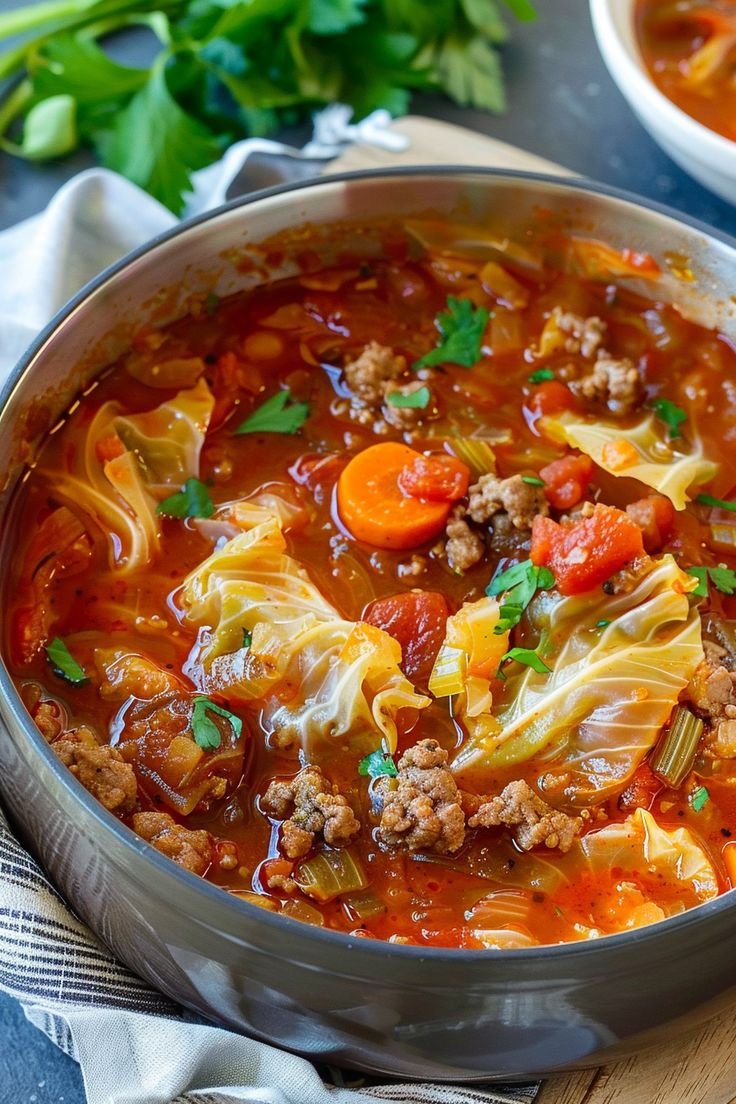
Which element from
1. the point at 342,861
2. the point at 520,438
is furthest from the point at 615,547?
the point at 342,861

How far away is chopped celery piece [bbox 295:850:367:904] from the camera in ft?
10.4

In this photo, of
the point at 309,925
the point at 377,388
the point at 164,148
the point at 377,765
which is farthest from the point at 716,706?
the point at 164,148

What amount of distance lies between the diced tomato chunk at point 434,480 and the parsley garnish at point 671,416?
2.34ft

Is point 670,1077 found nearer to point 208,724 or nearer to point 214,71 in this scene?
point 208,724

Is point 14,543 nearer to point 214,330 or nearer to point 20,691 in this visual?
point 20,691

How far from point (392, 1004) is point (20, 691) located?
134cm

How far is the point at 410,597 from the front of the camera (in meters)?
3.65

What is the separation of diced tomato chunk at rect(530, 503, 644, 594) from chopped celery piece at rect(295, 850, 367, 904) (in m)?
0.98

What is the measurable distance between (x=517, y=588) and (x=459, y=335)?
1.05m

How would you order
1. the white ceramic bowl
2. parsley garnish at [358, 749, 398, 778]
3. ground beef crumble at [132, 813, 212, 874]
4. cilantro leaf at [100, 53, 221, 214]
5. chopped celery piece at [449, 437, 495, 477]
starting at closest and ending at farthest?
1. ground beef crumble at [132, 813, 212, 874]
2. parsley garnish at [358, 749, 398, 778]
3. chopped celery piece at [449, 437, 495, 477]
4. the white ceramic bowl
5. cilantro leaf at [100, 53, 221, 214]

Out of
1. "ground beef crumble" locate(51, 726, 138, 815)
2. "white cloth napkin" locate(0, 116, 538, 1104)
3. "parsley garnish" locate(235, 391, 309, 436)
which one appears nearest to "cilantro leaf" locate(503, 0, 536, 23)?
"parsley garnish" locate(235, 391, 309, 436)

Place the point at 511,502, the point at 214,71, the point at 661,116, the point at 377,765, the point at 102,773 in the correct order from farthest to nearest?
the point at 214,71
the point at 661,116
the point at 511,502
the point at 377,765
the point at 102,773

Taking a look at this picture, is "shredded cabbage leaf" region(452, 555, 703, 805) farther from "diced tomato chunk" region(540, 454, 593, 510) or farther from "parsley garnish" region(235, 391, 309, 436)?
"parsley garnish" region(235, 391, 309, 436)

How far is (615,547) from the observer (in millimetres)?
3570
